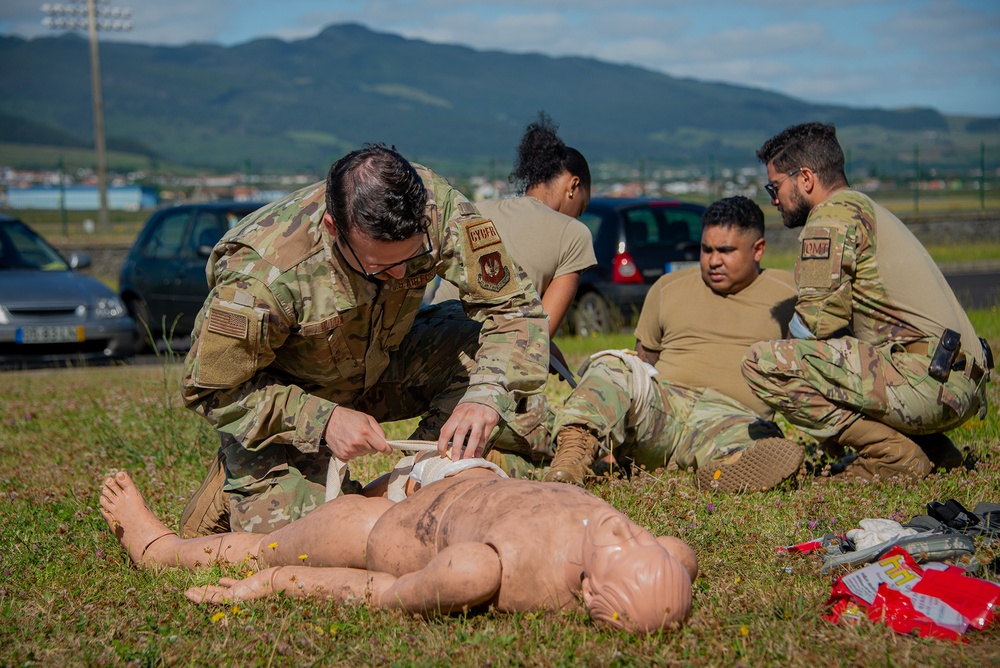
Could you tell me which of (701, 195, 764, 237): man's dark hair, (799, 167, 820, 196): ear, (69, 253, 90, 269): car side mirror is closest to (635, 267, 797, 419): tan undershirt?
(701, 195, 764, 237): man's dark hair

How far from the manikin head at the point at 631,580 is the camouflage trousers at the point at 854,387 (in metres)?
2.24

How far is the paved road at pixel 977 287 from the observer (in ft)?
43.4

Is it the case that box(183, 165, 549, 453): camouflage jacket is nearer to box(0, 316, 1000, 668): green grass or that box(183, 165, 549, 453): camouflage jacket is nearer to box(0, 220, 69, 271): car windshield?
box(0, 316, 1000, 668): green grass

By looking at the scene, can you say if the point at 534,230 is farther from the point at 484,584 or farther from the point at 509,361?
the point at 484,584

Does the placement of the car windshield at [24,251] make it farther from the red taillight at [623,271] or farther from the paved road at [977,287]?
the paved road at [977,287]

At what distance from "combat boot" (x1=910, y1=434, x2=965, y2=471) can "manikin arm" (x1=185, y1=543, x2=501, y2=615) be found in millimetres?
2978

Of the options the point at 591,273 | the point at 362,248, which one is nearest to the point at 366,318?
the point at 362,248

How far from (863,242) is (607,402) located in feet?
4.84

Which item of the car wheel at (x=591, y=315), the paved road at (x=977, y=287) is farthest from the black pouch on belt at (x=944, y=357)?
the paved road at (x=977, y=287)

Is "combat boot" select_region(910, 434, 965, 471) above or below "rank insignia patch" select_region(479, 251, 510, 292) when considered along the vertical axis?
below

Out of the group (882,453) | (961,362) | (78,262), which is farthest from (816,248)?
(78,262)

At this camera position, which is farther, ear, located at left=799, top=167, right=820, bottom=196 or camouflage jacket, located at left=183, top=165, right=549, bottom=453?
ear, located at left=799, top=167, right=820, bottom=196

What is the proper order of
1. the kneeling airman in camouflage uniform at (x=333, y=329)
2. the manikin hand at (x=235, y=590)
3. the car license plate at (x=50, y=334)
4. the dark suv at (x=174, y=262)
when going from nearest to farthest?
the manikin hand at (x=235, y=590)
the kneeling airman in camouflage uniform at (x=333, y=329)
the car license plate at (x=50, y=334)
the dark suv at (x=174, y=262)

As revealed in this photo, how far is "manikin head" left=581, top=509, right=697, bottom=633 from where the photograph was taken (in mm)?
2941
